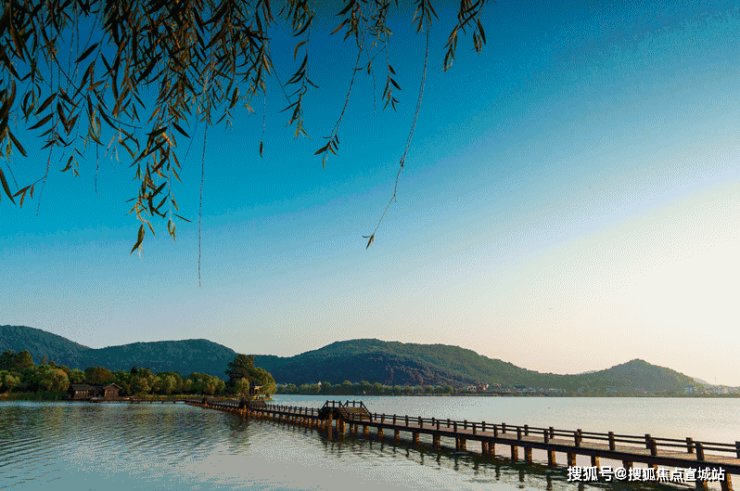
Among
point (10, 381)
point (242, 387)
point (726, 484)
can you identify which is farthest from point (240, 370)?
point (726, 484)

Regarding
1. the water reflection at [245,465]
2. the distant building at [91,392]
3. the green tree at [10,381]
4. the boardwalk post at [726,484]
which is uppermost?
the boardwalk post at [726,484]

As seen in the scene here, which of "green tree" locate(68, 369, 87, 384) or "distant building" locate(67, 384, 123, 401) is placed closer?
"distant building" locate(67, 384, 123, 401)

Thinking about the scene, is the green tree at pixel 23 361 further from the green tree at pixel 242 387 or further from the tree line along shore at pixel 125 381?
the green tree at pixel 242 387

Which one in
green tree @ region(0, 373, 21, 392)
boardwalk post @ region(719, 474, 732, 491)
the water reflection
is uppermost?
boardwalk post @ region(719, 474, 732, 491)

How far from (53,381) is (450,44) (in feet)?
465

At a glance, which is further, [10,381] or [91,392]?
[91,392]

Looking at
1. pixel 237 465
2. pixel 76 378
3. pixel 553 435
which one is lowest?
pixel 76 378

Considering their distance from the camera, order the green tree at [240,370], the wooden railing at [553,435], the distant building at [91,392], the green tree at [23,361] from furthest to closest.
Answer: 1. the green tree at [23,361]
2. the green tree at [240,370]
3. the distant building at [91,392]
4. the wooden railing at [553,435]

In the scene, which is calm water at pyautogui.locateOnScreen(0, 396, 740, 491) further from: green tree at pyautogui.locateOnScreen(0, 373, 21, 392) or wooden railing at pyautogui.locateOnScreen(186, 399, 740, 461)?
green tree at pyautogui.locateOnScreen(0, 373, 21, 392)

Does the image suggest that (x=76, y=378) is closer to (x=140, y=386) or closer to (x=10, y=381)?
(x=10, y=381)

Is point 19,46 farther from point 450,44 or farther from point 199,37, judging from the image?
point 450,44

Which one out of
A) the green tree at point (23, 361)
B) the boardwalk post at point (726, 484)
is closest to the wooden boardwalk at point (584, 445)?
the boardwalk post at point (726, 484)

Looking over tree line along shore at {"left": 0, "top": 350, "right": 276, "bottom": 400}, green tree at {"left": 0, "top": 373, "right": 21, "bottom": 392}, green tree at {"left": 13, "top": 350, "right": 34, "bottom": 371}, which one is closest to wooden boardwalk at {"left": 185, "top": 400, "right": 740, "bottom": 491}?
tree line along shore at {"left": 0, "top": 350, "right": 276, "bottom": 400}

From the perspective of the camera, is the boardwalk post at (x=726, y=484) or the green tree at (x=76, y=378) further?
the green tree at (x=76, y=378)
